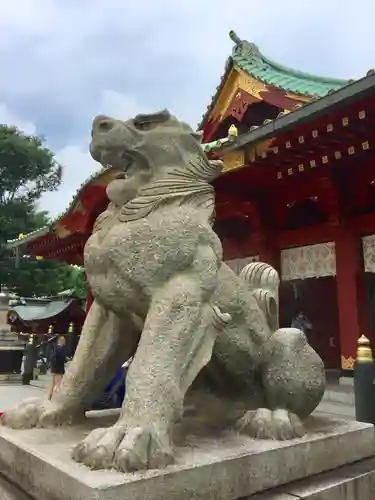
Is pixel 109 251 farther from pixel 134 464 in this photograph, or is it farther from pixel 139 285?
pixel 134 464

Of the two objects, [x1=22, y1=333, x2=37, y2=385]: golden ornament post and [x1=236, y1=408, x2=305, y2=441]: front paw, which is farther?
[x1=22, y1=333, x2=37, y2=385]: golden ornament post

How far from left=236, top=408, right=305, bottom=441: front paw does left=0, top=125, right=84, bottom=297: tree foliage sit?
16.0m

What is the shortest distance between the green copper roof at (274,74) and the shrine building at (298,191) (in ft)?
0.08

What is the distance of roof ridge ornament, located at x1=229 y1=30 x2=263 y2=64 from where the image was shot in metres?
8.40

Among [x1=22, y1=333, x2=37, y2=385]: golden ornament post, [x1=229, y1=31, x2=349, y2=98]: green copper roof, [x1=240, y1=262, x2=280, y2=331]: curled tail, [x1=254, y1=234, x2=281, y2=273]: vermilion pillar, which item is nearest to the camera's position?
[x1=240, y1=262, x2=280, y2=331]: curled tail

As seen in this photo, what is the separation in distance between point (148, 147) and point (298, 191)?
4.77 meters

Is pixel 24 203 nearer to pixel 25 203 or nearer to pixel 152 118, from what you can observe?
pixel 25 203

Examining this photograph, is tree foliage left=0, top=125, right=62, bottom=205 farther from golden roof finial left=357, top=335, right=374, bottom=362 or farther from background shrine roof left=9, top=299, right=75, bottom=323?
golden roof finial left=357, top=335, right=374, bottom=362

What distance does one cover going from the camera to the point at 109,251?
164cm

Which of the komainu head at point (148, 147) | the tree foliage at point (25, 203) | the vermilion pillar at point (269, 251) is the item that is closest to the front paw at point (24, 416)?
the komainu head at point (148, 147)

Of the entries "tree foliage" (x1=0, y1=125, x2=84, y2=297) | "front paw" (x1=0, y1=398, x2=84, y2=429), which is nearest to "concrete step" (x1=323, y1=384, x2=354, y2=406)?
"front paw" (x1=0, y1=398, x2=84, y2=429)

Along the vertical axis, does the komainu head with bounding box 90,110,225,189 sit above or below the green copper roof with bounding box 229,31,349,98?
below

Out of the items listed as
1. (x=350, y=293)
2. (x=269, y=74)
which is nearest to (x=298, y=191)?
(x=350, y=293)

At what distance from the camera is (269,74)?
818 centimetres
